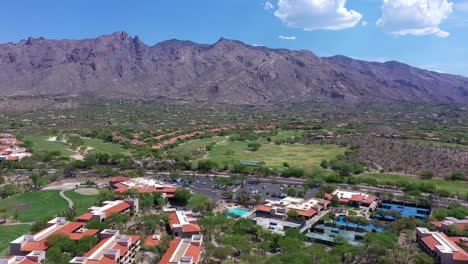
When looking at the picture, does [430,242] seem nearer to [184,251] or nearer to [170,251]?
[184,251]

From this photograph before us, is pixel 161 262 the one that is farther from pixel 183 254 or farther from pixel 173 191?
pixel 173 191

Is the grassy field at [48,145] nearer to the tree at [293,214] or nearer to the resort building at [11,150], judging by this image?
the resort building at [11,150]

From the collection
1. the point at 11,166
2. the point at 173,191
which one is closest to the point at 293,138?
the point at 173,191

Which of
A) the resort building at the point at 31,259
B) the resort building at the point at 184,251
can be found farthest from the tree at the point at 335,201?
the resort building at the point at 31,259

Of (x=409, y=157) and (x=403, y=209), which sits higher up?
(x=409, y=157)

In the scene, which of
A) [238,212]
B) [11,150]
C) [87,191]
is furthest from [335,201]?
[11,150]
